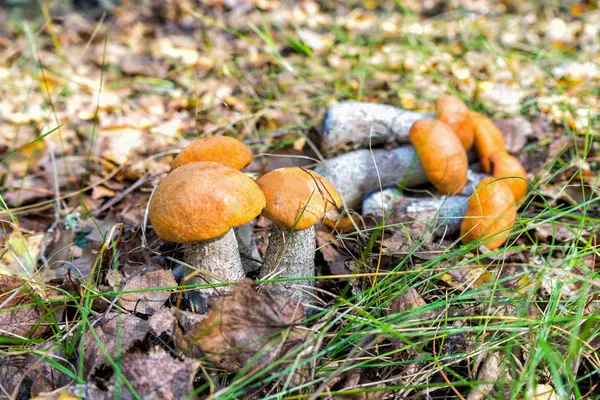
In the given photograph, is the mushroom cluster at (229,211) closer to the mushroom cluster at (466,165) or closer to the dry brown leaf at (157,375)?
the dry brown leaf at (157,375)

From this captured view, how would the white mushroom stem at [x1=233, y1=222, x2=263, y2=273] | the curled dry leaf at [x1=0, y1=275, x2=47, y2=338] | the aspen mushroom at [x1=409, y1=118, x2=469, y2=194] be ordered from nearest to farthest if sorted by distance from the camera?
the curled dry leaf at [x1=0, y1=275, x2=47, y2=338], the white mushroom stem at [x1=233, y1=222, x2=263, y2=273], the aspen mushroom at [x1=409, y1=118, x2=469, y2=194]

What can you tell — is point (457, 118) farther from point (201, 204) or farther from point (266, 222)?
point (201, 204)

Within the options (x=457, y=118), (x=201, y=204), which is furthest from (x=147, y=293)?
(x=457, y=118)

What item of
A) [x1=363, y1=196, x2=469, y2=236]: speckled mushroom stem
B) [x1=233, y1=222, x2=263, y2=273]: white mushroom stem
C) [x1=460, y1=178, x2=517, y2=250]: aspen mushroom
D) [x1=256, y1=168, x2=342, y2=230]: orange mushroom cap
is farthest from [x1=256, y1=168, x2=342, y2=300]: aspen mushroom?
[x1=460, y1=178, x2=517, y2=250]: aspen mushroom

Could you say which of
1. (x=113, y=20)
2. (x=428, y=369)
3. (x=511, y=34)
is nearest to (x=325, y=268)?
(x=428, y=369)

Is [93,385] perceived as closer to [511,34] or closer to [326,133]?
[326,133]

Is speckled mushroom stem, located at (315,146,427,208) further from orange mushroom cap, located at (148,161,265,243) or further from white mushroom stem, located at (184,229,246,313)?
orange mushroom cap, located at (148,161,265,243)
